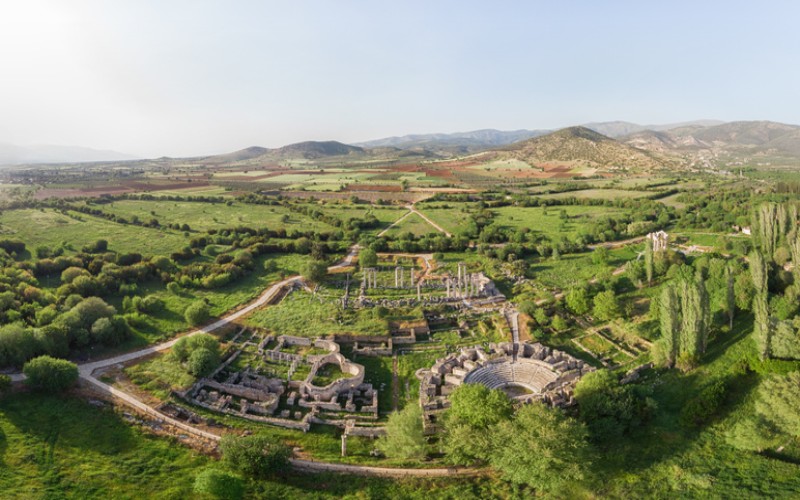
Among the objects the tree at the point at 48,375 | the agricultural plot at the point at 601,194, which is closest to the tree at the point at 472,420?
the tree at the point at 48,375

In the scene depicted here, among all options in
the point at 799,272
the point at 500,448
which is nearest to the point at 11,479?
the point at 500,448

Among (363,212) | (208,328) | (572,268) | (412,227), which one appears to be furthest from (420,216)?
(208,328)

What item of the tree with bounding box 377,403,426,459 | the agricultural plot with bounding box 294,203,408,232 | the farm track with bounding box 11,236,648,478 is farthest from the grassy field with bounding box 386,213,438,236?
the tree with bounding box 377,403,426,459

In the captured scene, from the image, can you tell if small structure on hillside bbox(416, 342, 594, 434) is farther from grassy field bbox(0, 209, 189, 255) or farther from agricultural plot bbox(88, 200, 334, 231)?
agricultural plot bbox(88, 200, 334, 231)

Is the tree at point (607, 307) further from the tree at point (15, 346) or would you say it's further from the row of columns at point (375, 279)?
the tree at point (15, 346)

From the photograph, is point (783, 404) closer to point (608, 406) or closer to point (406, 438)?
point (608, 406)
